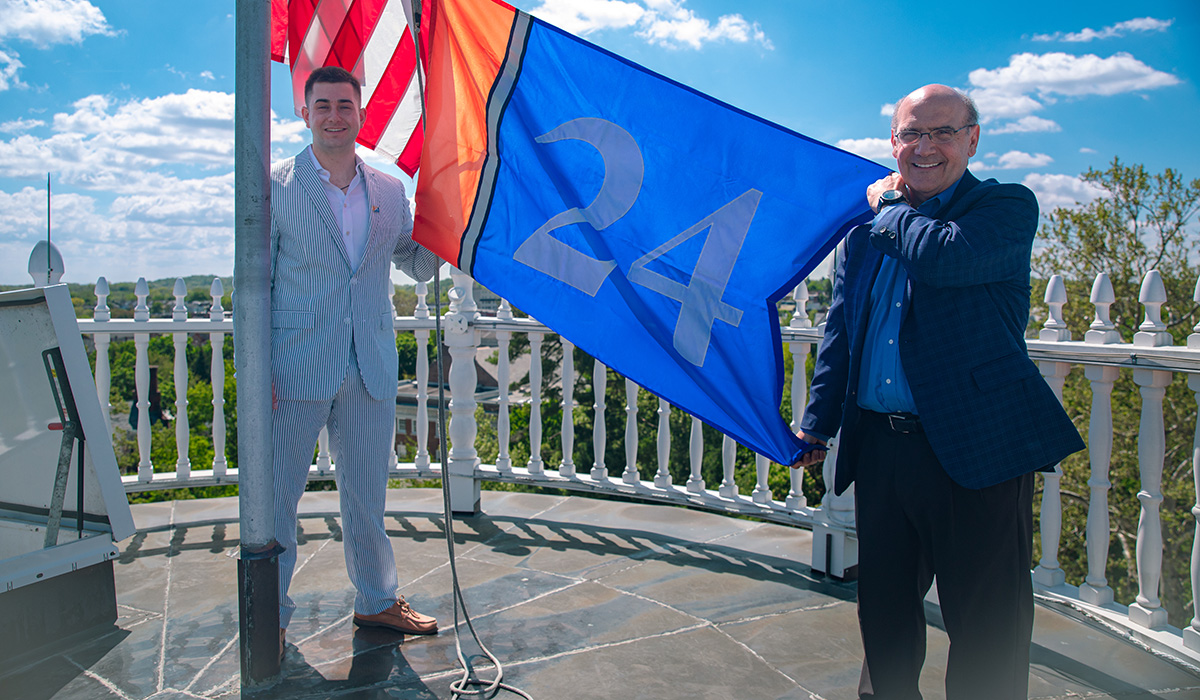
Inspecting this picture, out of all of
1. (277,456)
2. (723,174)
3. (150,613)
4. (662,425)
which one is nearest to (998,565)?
(723,174)

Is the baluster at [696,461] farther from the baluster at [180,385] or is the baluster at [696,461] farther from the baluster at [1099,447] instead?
the baluster at [180,385]

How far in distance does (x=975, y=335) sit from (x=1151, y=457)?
5.75ft

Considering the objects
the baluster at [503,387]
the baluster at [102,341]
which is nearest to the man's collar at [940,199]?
the baluster at [503,387]

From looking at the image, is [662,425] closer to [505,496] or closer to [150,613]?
[505,496]

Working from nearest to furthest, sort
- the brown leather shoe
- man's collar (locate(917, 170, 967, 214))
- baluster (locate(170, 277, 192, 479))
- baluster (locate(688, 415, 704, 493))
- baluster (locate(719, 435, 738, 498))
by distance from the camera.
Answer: man's collar (locate(917, 170, 967, 214)) → the brown leather shoe → baluster (locate(719, 435, 738, 498)) → baluster (locate(688, 415, 704, 493)) → baluster (locate(170, 277, 192, 479))

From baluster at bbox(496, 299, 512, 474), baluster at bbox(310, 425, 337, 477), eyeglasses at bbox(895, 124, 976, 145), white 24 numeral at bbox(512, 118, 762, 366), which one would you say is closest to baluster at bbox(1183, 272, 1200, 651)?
eyeglasses at bbox(895, 124, 976, 145)

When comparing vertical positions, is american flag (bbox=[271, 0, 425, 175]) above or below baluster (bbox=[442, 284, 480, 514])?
above

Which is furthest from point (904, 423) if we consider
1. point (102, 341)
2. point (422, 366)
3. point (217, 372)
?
point (102, 341)

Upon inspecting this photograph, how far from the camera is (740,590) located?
3691 millimetres

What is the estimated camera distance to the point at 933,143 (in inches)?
79.4

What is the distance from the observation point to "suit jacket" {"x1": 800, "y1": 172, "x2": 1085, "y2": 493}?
6.25 feet

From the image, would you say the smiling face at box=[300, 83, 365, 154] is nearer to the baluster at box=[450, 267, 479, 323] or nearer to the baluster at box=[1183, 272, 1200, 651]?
the baluster at box=[450, 267, 479, 323]

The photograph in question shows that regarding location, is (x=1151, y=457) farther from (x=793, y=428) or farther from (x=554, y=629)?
(x=554, y=629)

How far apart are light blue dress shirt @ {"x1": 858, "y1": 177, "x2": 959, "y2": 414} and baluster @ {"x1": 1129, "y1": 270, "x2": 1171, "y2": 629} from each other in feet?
5.02
